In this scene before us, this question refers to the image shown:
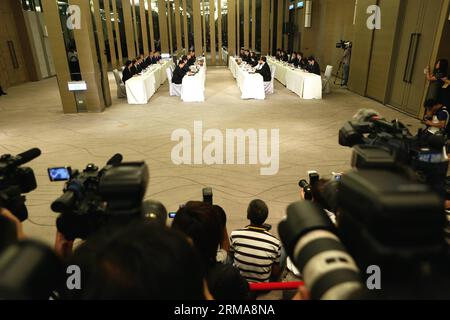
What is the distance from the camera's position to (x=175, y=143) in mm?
5473

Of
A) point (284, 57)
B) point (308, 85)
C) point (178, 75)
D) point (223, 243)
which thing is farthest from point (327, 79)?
point (223, 243)

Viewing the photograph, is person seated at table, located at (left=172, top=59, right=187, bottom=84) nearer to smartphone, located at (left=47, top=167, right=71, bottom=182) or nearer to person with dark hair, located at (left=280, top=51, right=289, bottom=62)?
person with dark hair, located at (left=280, top=51, right=289, bottom=62)

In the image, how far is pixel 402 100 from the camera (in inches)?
292

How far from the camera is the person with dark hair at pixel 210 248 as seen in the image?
1492mm

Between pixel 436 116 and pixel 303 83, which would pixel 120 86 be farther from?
pixel 436 116

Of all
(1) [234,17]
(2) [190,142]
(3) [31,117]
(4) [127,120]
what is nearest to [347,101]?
(2) [190,142]

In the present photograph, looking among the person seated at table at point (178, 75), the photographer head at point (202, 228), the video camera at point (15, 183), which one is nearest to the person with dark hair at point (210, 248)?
the photographer head at point (202, 228)

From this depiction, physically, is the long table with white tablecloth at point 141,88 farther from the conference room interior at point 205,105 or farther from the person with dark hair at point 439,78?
the person with dark hair at point 439,78

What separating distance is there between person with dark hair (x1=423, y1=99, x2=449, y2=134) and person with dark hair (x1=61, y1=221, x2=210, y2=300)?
17.3 ft

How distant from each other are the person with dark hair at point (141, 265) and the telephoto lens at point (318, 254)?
250 millimetres

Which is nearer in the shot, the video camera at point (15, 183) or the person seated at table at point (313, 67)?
the video camera at point (15, 183)

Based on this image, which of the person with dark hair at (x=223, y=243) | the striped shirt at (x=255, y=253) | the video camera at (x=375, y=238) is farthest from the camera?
the striped shirt at (x=255, y=253)

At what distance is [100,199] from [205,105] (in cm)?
712
